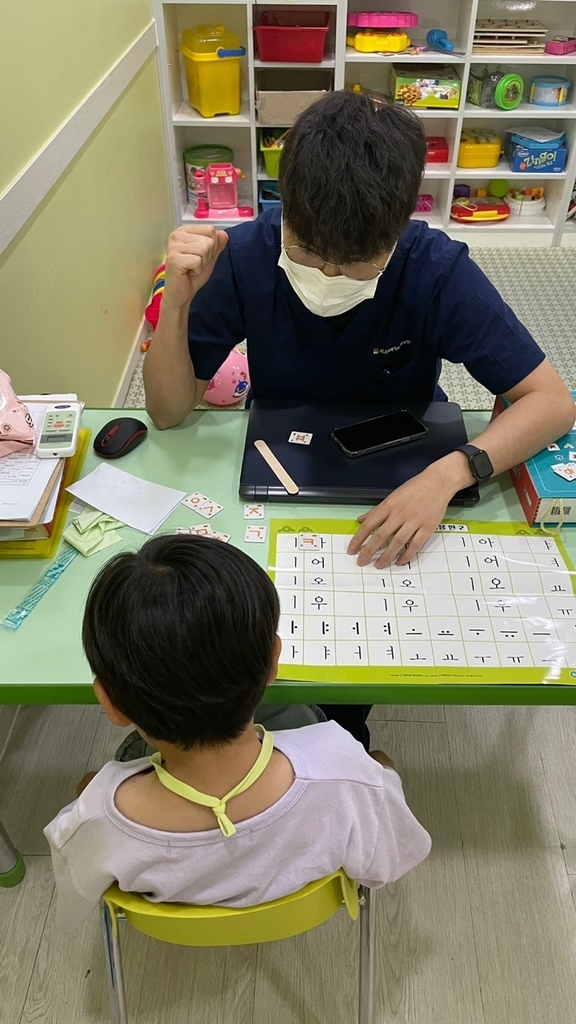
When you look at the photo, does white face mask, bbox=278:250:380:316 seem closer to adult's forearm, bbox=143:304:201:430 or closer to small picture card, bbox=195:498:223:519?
adult's forearm, bbox=143:304:201:430

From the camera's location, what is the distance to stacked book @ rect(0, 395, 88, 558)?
944 mm

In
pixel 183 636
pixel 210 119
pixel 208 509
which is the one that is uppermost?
pixel 183 636

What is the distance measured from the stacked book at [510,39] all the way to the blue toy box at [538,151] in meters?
0.33

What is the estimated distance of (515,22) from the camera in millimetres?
3080

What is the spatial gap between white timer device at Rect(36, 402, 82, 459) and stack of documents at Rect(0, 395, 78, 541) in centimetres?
1

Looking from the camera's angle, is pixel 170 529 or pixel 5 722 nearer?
pixel 170 529

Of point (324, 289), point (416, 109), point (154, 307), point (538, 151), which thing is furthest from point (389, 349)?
point (538, 151)

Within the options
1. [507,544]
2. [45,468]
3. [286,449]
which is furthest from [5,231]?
[507,544]

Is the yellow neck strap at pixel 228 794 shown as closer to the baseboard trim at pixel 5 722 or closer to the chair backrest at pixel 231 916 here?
the chair backrest at pixel 231 916

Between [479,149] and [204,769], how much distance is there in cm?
326

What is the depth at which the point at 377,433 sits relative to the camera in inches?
44.9

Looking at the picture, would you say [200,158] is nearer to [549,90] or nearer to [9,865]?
[549,90]

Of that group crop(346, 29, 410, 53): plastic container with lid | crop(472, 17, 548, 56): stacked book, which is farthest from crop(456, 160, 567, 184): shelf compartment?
crop(346, 29, 410, 53): plastic container with lid

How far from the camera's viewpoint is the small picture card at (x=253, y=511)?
1.04 meters
